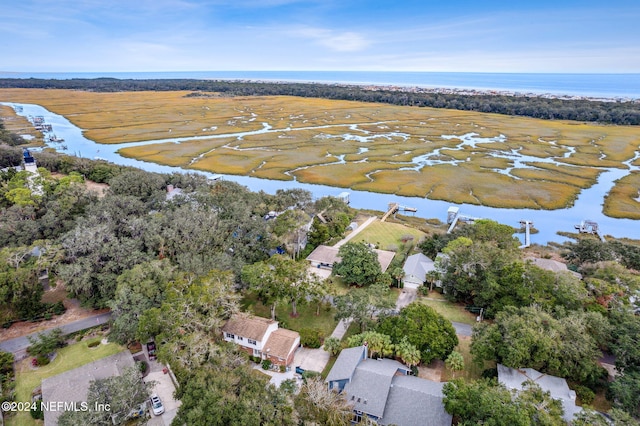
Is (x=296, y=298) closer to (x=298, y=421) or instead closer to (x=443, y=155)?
(x=298, y=421)

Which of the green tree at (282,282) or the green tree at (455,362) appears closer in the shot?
the green tree at (455,362)

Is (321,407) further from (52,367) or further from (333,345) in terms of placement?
(52,367)

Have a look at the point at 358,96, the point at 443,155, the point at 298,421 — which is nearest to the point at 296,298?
the point at 298,421

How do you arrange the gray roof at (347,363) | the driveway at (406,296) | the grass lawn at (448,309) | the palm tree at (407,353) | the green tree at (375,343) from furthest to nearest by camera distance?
1. the driveway at (406,296)
2. the grass lawn at (448,309)
3. the green tree at (375,343)
4. the palm tree at (407,353)
5. the gray roof at (347,363)

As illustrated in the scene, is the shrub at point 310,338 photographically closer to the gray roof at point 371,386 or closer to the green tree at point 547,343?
the gray roof at point 371,386

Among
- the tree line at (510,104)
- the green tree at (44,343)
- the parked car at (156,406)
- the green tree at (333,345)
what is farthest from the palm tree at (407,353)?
the tree line at (510,104)

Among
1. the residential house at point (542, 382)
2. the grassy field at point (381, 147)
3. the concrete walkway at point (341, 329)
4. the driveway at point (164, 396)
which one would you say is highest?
the grassy field at point (381, 147)

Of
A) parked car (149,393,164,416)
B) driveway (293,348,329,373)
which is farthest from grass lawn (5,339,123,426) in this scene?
driveway (293,348,329,373)

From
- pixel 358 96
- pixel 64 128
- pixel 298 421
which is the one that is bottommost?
pixel 298 421
